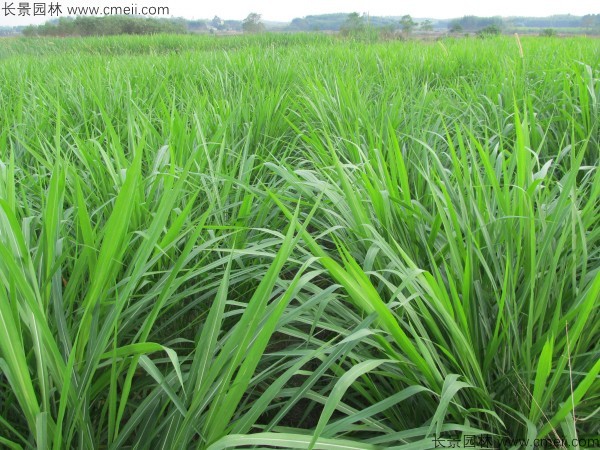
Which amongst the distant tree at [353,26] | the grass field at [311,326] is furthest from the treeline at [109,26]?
the grass field at [311,326]

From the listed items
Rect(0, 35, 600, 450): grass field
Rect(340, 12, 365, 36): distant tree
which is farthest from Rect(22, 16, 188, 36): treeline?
Rect(0, 35, 600, 450): grass field

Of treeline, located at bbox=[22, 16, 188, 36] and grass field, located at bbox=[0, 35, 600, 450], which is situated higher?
treeline, located at bbox=[22, 16, 188, 36]

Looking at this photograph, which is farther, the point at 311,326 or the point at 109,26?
the point at 109,26

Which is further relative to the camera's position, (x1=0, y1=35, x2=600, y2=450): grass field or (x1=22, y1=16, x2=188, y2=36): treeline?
(x1=22, y1=16, x2=188, y2=36): treeline

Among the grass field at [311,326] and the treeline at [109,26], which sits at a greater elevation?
the treeline at [109,26]

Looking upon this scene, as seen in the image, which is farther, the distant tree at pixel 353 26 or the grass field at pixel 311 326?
the distant tree at pixel 353 26

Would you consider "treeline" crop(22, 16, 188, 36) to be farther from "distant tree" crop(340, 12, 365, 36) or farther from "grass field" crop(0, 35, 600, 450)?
"grass field" crop(0, 35, 600, 450)

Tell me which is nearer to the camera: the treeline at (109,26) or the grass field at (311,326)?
the grass field at (311,326)

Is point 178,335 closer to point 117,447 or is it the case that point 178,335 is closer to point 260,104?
point 117,447

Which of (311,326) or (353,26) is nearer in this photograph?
(311,326)

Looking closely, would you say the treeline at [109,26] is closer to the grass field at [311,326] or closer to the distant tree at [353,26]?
the distant tree at [353,26]

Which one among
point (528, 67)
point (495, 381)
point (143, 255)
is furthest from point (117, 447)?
point (528, 67)

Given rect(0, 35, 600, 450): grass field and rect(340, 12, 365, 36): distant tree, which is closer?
rect(0, 35, 600, 450): grass field

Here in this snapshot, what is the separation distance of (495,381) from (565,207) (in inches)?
13.6
